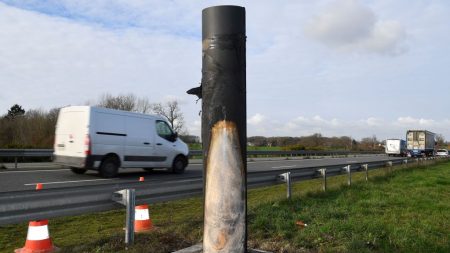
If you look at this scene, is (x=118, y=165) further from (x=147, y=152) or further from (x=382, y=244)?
(x=382, y=244)

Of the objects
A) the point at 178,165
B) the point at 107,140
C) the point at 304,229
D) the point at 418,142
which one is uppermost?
the point at 418,142

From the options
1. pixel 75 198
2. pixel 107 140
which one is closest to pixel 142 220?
pixel 75 198

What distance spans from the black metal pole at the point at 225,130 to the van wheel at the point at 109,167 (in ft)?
36.4

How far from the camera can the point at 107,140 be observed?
1377 centimetres

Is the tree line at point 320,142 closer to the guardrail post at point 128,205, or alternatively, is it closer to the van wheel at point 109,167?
the van wheel at point 109,167

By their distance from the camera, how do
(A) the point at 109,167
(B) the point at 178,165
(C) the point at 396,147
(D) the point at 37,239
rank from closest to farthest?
(D) the point at 37,239, (A) the point at 109,167, (B) the point at 178,165, (C) the point at 396,147

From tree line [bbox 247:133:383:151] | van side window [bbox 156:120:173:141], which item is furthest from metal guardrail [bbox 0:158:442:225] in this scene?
tree line [bbox 247:133:383:151]

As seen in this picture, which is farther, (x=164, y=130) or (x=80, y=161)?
(x=164, y=130)

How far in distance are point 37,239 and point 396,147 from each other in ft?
230

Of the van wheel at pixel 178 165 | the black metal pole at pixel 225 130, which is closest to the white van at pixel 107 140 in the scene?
the van wheel at pixel 178 165

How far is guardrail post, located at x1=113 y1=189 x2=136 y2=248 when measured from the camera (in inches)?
200

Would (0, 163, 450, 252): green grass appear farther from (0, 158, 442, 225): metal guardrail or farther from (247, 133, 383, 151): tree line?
(247, 133, 383, 151): tree line

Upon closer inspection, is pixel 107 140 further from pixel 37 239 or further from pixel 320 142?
pixel 320 142

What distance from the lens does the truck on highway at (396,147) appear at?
68.4 m
